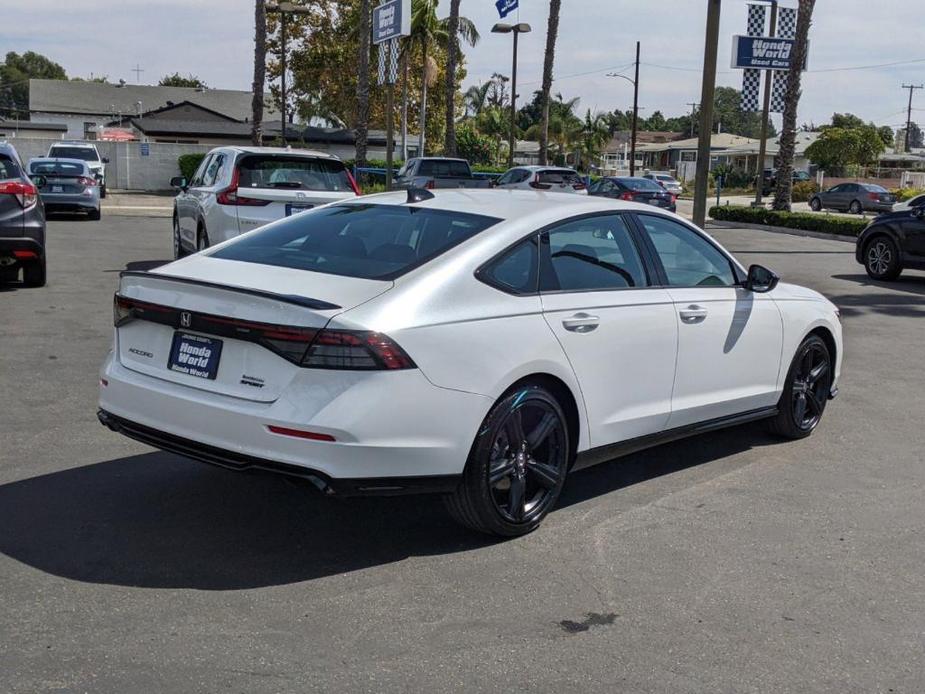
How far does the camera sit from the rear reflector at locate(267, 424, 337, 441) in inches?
171

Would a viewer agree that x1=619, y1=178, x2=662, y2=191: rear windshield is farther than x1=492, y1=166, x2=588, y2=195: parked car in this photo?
Yes

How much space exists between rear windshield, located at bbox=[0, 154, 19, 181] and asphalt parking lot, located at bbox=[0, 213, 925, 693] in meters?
5.92

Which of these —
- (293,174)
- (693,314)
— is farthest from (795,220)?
(693,314)

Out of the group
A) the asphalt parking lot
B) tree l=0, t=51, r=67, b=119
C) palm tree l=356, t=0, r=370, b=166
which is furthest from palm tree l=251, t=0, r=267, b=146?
tree l=0, t=51, r=67, b=119

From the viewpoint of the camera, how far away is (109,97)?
280ft

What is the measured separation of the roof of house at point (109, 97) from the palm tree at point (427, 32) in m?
25.0

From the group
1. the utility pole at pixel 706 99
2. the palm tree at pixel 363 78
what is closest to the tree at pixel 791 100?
the palm tree at pixel 363 78

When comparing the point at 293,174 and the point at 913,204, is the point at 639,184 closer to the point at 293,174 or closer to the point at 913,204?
the point at 913,204

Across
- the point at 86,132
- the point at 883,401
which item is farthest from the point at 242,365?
the point at 86,132

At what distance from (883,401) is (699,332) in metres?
3.24

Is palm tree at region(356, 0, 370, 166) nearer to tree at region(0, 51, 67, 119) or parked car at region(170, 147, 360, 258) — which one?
parked car at region(170, 147, 360, 258)

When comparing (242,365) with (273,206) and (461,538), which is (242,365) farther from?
(273,206)

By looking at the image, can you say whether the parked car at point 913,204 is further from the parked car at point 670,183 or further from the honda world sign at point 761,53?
the parked car at point 670,183

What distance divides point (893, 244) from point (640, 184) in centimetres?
1618
